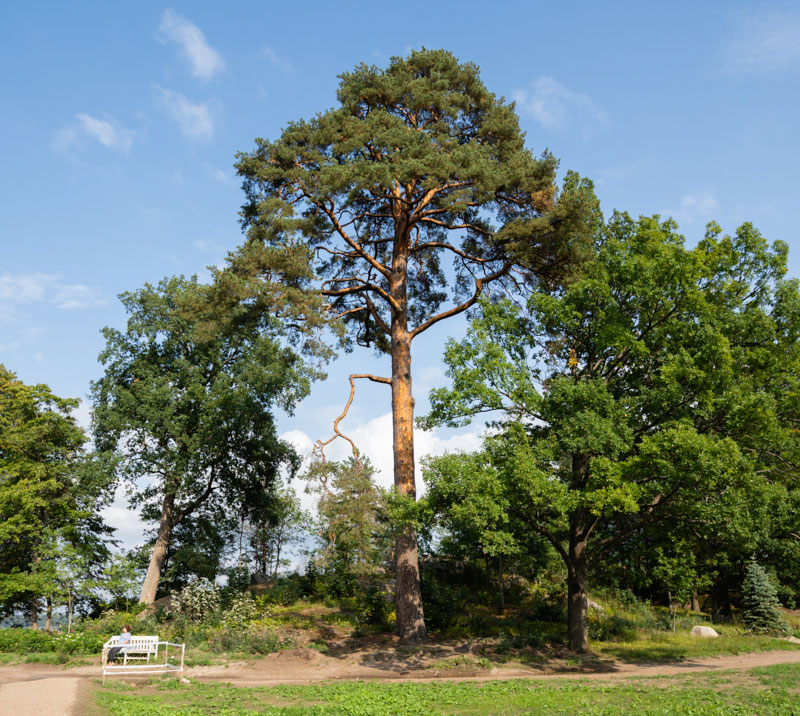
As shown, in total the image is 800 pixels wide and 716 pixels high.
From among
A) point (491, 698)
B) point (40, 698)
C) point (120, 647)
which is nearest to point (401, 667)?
point (491, 698)

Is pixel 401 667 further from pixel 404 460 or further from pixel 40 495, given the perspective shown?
pixel 40 495

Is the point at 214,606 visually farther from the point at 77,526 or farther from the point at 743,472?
the point at 743,472

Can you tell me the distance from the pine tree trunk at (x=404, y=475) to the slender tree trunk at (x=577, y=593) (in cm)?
442

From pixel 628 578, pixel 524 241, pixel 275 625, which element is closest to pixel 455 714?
pixel 275 625

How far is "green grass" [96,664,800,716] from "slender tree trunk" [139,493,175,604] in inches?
610

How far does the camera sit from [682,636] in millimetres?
21547

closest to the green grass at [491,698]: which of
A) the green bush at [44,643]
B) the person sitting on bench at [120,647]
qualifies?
the person sitting on bench at [120,647]

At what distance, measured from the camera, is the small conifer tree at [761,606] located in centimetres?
2458

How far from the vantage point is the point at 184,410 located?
28.2 m

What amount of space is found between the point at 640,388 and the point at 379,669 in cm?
1016

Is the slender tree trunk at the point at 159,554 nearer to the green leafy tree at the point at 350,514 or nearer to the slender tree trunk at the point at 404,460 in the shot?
the green leafy tree at the point at 350,514

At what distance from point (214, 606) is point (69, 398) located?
12.2 m

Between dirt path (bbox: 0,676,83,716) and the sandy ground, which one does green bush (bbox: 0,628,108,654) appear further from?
dirt path (bbox: 0,676,83,716)

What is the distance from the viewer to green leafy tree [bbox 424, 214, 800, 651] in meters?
14.8
